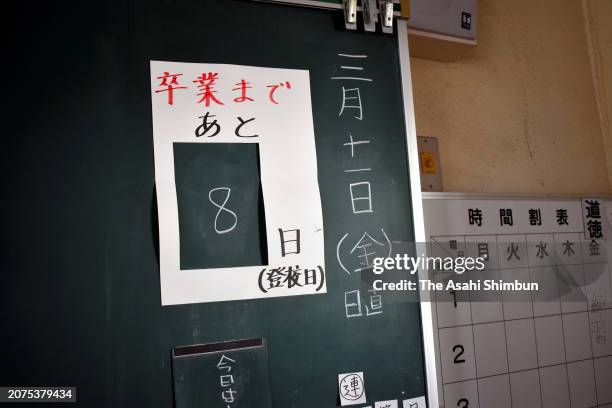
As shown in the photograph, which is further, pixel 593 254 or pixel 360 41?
pixel 593 254

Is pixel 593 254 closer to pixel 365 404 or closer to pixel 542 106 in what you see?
pixel 542 106

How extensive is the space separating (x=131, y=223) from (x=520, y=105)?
5.35 ft

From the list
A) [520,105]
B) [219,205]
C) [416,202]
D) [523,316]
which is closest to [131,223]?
[219,205]

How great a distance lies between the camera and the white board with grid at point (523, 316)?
5.66 ft

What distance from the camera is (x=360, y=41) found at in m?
1.40

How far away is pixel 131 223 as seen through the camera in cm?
113

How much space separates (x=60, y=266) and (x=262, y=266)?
1.46 ft

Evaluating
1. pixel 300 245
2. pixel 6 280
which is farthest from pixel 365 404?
pixel 6 280

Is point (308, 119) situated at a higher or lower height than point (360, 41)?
lower

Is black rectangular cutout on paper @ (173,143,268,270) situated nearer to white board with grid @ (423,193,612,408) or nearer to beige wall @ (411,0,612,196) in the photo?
white board with grid @ (423,193,612,408)

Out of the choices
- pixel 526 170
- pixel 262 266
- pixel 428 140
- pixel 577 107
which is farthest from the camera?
pixel 577 107

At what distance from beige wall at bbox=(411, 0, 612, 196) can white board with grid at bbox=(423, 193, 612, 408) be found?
0.12 meters

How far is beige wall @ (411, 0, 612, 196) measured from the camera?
190 centimetres

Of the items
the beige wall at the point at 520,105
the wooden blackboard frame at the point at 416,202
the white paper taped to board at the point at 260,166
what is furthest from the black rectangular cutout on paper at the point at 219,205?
the beige wall at the point at 520,105
